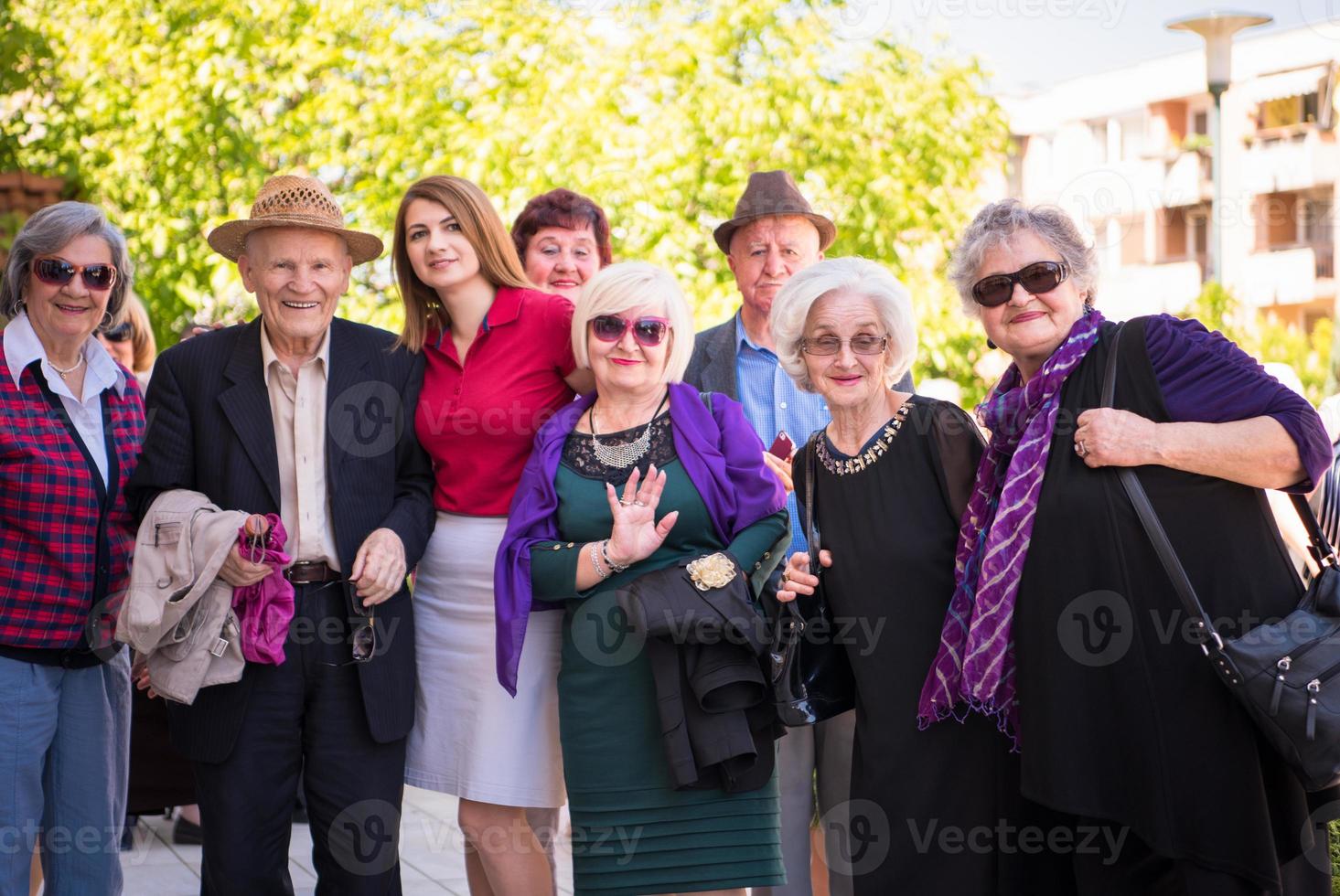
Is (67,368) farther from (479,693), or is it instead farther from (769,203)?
(769,203)

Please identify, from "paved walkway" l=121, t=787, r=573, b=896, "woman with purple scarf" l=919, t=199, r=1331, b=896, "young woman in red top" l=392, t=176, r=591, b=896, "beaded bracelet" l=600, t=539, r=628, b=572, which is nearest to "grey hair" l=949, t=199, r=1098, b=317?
"woman with purple scarf" l=919, t=199, r=1331, b=896

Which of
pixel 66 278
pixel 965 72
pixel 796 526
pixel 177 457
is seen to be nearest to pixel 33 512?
pixel 177 457

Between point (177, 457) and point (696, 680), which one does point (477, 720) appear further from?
point (177, 457)

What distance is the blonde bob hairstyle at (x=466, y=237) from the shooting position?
392 centimetres

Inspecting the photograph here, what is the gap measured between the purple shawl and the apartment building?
28.4 m

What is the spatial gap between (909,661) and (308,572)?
5.45 feet

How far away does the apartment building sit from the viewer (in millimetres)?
32656

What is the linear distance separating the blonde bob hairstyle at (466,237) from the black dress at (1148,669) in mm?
1746

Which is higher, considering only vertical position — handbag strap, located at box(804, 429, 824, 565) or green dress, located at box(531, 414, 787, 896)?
handbag strap, located at box(804, 429, 824, 565)

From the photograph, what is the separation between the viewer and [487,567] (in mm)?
3814

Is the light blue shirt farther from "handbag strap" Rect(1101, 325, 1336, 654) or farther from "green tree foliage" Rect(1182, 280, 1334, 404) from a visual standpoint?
"green tree foliage" Rect(1182, 280, 1334, 404)

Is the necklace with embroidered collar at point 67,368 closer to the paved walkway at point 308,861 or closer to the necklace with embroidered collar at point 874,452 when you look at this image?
the paved walkway at point 308,861

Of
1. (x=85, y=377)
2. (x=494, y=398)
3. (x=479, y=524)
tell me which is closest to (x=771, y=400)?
(x=494, y=398)

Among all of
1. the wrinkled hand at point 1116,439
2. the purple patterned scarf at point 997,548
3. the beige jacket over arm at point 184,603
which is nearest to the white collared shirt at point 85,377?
the beige jacket over arm at point 184,603
